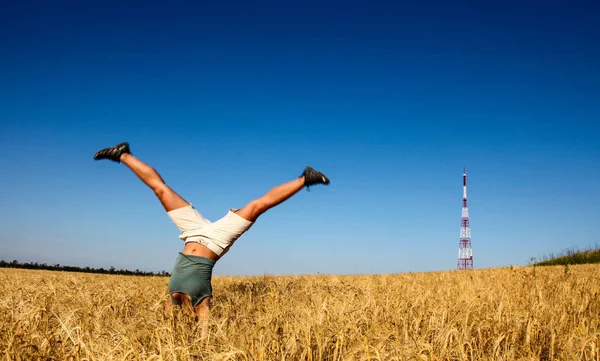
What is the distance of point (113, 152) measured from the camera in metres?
6.29

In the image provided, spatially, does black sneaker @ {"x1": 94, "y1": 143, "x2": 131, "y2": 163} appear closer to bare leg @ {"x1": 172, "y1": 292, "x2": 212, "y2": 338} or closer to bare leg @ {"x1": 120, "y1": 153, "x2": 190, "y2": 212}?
bare leg @ {"x1": 120, "y1": 153, "x2": 190, "y2": 212}

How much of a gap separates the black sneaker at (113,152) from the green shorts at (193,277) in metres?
2.00

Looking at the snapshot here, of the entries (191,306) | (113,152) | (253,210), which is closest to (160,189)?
(113,152)

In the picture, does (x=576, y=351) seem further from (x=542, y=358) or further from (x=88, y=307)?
(x=88, y=307)

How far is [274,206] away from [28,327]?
2953 millimetres

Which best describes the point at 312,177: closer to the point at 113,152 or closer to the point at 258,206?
the point at 258,206

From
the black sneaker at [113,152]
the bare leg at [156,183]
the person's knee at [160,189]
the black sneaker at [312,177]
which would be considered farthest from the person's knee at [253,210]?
the black sneaker at [113,152]

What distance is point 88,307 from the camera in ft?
18.5

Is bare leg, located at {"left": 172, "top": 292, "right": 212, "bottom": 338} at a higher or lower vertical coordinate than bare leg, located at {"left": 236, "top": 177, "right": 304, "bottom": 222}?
lower

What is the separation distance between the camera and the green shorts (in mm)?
5098

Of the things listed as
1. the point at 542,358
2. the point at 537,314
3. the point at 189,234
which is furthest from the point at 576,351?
the point at 189,234

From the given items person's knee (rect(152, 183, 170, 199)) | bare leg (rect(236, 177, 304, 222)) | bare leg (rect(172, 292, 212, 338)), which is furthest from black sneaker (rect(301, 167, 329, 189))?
bare leg (rect(172, 292, 212, 338))

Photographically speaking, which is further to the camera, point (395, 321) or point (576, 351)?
point (395, 321)

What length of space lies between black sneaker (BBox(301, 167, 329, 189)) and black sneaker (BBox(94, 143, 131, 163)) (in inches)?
105
